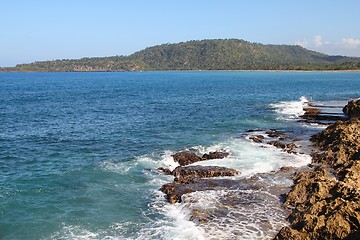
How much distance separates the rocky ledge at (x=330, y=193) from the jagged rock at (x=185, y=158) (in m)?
9.28

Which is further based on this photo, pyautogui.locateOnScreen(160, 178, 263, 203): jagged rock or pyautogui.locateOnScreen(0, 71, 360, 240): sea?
pyautogui.locateOnScreen(160, 178, 263, 203): jagged rock

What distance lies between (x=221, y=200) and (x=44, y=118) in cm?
4356

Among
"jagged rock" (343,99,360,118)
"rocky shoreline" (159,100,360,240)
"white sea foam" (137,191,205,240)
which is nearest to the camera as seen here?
"rocky shoreline" (159,100,360,240)

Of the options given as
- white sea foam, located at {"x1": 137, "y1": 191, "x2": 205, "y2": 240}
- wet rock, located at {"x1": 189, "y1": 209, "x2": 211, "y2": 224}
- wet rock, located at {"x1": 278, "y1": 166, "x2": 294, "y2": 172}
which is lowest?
white sea foam, located at {"x1": 137, "y1": 191, "x2": 205, "y2": 240}

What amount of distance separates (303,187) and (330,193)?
2610 millimetres

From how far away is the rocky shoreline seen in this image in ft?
56.6

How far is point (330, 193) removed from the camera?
2180 cm

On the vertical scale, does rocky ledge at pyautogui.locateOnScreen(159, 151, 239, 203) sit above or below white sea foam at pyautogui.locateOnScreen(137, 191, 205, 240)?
above

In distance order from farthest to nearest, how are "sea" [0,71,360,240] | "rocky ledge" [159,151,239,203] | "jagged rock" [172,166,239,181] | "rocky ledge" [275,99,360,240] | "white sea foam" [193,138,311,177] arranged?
1. "white sea foam" [193,138,311,177]
2. "jagged rock" [172,166,239,181]
3. "rocky ledge" [159,151,239,203]
4. "sea" [0,71,360,240]
5. "rocky ledge" [275,99,360,240]

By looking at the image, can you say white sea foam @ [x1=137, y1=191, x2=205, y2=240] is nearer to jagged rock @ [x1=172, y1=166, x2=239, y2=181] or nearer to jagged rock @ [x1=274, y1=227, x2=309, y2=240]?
jagged rock @ [x1=274, y1=227, x2=309, y2=240]

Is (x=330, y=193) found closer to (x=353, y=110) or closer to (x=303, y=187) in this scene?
(x=303, y=187)

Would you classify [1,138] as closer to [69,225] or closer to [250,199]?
[69,225]

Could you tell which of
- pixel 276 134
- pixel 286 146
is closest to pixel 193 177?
pixel 286 146

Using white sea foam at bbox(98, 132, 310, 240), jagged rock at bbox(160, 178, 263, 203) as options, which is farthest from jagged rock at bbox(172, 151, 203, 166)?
jagged rock at bbox(160, 178, 263, 203)
